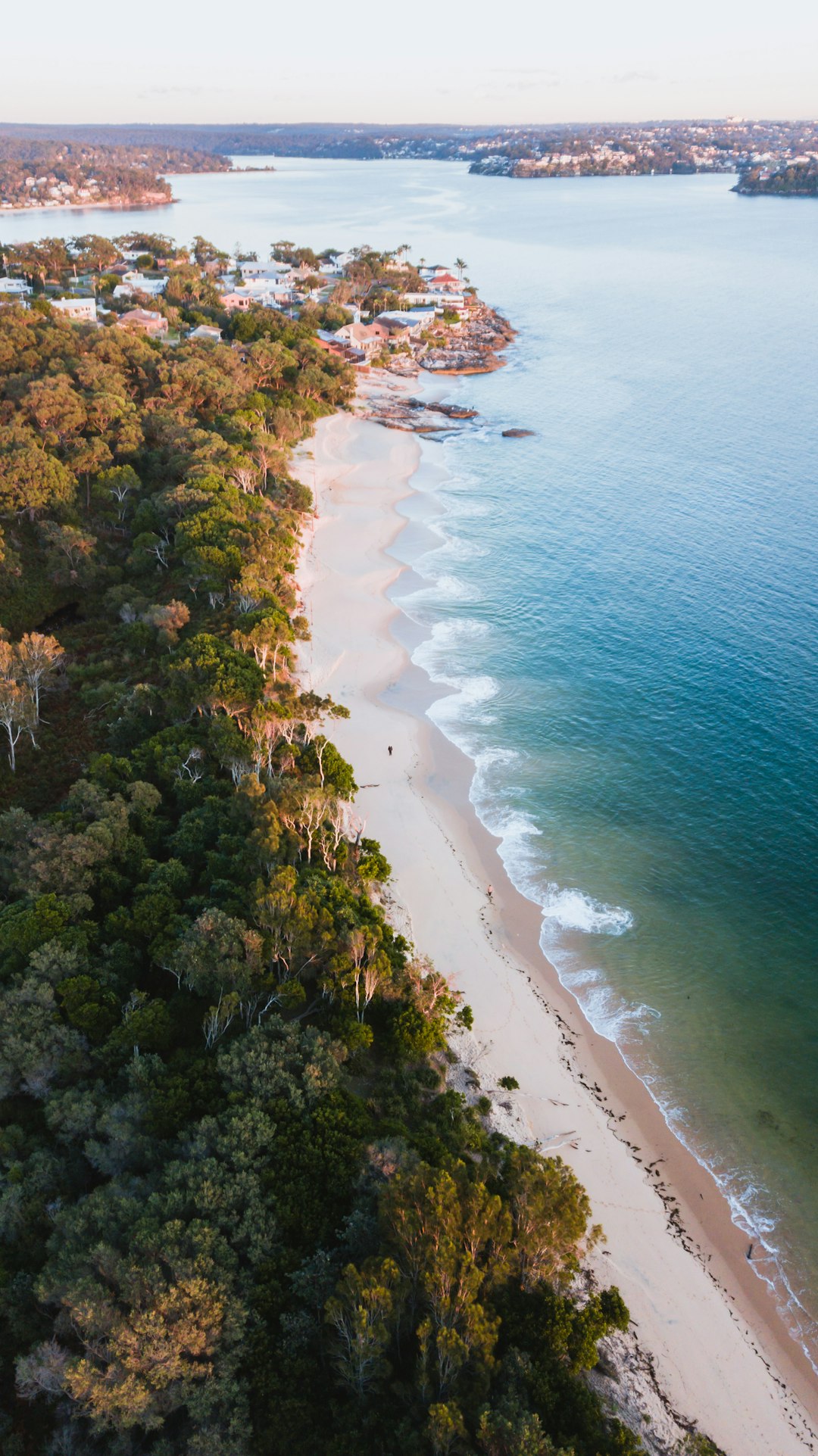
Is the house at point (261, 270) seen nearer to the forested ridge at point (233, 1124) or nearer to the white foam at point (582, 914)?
the forested ridge at point (233, 1124)

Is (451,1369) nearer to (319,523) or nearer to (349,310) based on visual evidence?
(319,523)

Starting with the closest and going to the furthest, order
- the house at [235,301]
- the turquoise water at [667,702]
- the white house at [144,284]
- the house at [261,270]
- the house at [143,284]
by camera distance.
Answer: the turquoise water at [667,702]
the house at [235,301]
the house at [143,284]
the white house at [144,284]
the house at [261,270]

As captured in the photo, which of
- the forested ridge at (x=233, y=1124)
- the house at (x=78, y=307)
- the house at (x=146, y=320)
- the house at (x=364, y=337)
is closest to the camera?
the forested ridge at (x=233, y=1124)

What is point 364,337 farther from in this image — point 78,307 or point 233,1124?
point 233,1124

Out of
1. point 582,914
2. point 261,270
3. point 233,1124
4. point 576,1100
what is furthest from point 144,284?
point 576,1100

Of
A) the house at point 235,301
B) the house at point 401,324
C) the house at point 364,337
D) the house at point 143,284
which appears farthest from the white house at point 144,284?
the house at point 401,324

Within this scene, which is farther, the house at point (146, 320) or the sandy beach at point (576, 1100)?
the house at point (146, 320)
